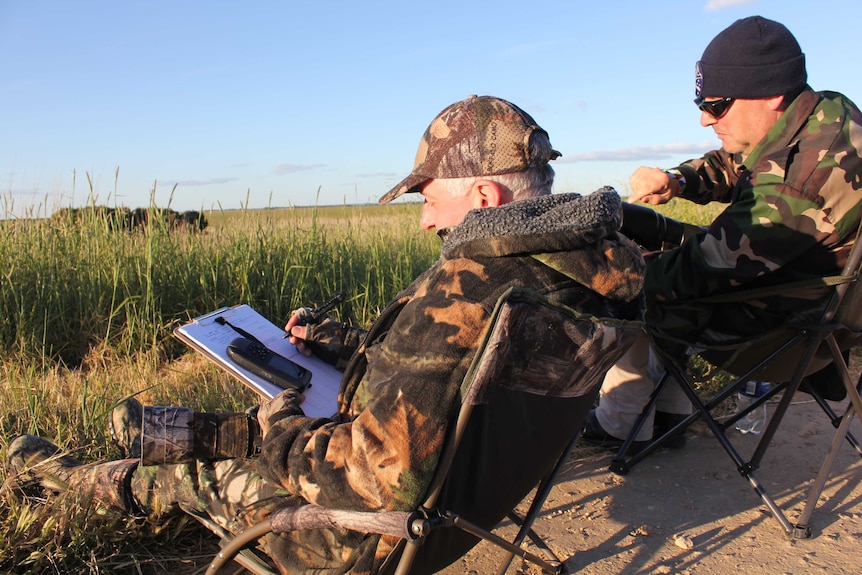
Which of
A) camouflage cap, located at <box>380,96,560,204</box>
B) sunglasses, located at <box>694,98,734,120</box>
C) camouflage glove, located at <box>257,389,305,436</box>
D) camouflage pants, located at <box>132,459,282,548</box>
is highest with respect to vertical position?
sunglasses, located at <box>694,98,734,120</box>

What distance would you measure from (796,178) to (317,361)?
190 cm

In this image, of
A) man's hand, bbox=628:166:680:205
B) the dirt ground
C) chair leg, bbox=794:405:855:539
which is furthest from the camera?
man's hand, bbox=628:166:680:205

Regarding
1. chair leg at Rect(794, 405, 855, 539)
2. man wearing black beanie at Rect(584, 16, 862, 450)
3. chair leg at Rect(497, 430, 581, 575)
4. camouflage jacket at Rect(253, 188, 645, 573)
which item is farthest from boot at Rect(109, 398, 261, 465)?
chair leg at Rect(794, 405, 855, 539)

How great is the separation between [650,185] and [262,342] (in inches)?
77.2

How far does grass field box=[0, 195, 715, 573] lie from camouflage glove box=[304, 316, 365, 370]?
756 mm

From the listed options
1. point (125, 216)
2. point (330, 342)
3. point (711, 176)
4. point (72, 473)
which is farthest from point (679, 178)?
point (125, 216)

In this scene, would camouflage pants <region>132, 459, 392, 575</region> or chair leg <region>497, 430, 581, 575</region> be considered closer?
camouflage pants <region>132, 459, 392, 575</region>

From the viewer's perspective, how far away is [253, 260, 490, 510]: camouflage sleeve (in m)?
1.51

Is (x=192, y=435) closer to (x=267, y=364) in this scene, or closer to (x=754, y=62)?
(x=267, y=364)

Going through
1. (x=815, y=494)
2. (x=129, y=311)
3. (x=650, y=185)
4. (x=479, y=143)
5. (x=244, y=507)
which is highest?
(x=479, y=143)

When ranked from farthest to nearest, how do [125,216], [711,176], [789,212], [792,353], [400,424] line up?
[125,216] < [711,176] < [792,353] < [789,212] < [400,424]

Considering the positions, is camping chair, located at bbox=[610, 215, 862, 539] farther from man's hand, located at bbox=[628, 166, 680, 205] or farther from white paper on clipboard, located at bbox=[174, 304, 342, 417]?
white paper on clipboard, located at bbox=[174, 304, 342, 417]

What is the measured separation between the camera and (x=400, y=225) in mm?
8156

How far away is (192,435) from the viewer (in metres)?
2.00
